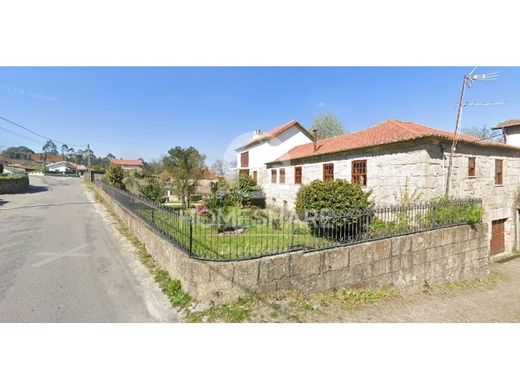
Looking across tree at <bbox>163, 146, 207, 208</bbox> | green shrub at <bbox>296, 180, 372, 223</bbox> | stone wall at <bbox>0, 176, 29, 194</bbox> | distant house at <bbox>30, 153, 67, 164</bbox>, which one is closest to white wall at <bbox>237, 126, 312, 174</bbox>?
tree at <bbox>163, 146, 207, 208</bbox>

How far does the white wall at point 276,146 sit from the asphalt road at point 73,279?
1438cm

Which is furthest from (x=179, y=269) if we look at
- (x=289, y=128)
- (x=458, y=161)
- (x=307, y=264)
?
(x=289, y=128)

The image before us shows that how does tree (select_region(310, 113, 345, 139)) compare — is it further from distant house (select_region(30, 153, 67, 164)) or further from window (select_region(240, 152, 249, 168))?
distant house (select_region(30, 153, 67, 164))

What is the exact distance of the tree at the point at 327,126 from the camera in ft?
113

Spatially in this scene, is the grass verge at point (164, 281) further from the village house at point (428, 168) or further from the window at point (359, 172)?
the window at point (359, 172)

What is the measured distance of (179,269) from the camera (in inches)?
186

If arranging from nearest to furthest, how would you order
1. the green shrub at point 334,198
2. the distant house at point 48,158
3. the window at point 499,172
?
the green shrub at point 334,198
the window at point 499,172
the distant house at point 48,158

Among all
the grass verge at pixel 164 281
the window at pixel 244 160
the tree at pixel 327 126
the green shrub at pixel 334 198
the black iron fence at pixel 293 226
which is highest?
the tree at pixel 327 126

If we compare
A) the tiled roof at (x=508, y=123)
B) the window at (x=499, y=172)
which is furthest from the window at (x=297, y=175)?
the tiled roof at (x=508, y=123)

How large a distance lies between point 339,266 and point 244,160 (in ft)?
66.6

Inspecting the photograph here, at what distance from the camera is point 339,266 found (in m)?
5.29

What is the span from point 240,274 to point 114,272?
10.6 ft

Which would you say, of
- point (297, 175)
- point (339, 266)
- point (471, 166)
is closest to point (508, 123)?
point (471, 166)

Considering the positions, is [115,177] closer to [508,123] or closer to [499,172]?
[499,172]
